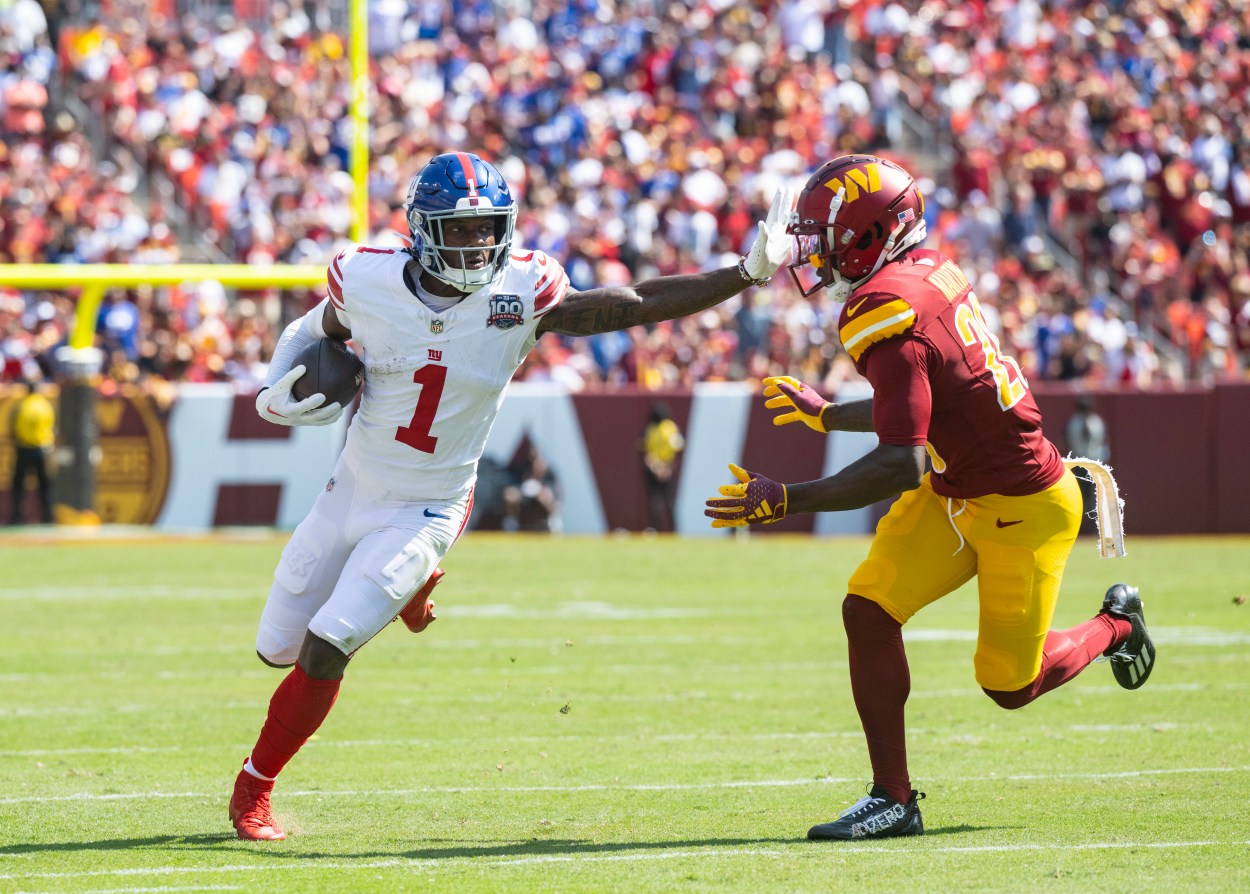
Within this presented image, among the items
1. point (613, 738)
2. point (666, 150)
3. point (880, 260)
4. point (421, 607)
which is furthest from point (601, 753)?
point (666, 150)

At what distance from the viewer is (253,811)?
5289 millimetres

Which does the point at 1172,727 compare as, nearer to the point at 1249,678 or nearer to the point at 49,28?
the point at 1249,678

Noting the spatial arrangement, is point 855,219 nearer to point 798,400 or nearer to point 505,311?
point 798,400

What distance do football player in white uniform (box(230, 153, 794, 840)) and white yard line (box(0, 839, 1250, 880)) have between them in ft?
1.54

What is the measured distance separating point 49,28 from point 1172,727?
17678 millimetres

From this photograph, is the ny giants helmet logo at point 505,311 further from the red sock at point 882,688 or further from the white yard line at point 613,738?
the white yard line at point 613,738

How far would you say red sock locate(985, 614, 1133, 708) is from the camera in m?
5.40

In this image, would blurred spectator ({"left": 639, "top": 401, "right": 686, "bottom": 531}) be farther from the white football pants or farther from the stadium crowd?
the white football pants

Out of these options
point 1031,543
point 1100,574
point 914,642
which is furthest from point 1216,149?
point 1031,543

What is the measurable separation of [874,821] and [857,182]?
1.85m

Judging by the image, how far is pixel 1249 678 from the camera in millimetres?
8586

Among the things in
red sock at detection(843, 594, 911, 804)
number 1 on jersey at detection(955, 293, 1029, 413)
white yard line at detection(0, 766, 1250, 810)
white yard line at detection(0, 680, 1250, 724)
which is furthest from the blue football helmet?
white yard line at detection(0, 680, 1250, 724)

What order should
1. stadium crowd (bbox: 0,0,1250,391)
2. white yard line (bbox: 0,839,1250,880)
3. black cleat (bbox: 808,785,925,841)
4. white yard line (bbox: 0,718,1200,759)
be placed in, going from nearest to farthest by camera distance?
1. white yard line (bbox: 0,839,1250,880)
2. black cleat (bbox: 808,785,925,841)
3. white yard line (bbox: 0,718,1200,759)
4. stadium crowd (bbox: 0,0,1250,391)

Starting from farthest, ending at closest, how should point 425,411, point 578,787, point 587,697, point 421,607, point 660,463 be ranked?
point 660,463
point 587,697
point 578,787
point 421,607
point 425,411
